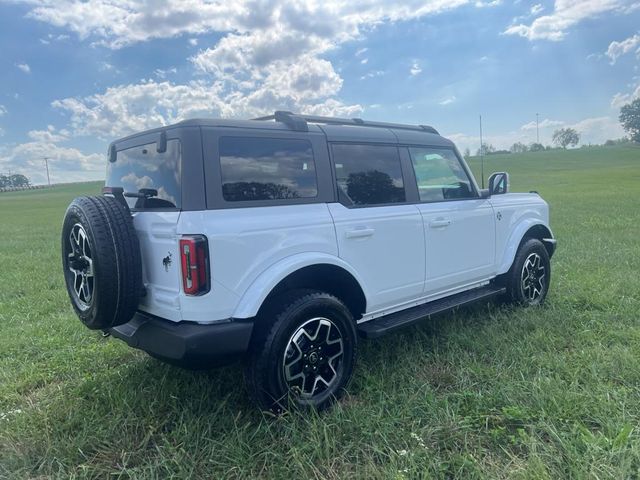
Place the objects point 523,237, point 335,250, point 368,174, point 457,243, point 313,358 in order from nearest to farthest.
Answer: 1. point 313,358
2. point 335,250
3. point 368,174
4. point 457,243
5. point 523,237

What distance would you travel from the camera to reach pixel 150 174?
3.04m

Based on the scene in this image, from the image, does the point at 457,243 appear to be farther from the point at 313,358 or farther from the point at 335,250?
the point at 313,358

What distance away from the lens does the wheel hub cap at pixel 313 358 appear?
2.93 metres

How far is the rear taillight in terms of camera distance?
8.37ft

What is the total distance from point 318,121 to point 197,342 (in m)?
2.05

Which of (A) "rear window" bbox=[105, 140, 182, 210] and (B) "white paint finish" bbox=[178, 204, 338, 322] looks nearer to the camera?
(B) "white paint finish" bbox=[178, 204, 338, 322]

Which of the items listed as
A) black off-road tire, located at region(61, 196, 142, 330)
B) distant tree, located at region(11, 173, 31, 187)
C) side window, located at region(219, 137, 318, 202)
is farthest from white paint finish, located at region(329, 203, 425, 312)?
distant tree, located at region(11, 173, 31, 187)

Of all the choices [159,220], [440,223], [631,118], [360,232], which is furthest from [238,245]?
[631,118]

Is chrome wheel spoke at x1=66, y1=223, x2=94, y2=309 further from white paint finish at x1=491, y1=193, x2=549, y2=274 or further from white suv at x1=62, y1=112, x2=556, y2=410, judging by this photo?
white paint finish at x1=491, y1=193, x2=549, y2=274

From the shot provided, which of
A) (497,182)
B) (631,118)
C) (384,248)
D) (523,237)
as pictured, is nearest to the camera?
(384,248)

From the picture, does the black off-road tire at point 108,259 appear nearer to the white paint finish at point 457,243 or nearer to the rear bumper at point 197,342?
the rear bumper at point 197,342

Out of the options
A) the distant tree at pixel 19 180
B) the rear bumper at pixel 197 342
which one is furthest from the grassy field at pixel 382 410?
the distant tree at pixel 19 180

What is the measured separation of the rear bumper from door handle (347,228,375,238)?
3.20 ft

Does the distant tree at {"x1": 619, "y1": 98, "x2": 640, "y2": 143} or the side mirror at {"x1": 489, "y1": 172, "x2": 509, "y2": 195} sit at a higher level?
the distant tree at {"x1": 619, "y1": 98, "x2": 640, "y2": 143}
